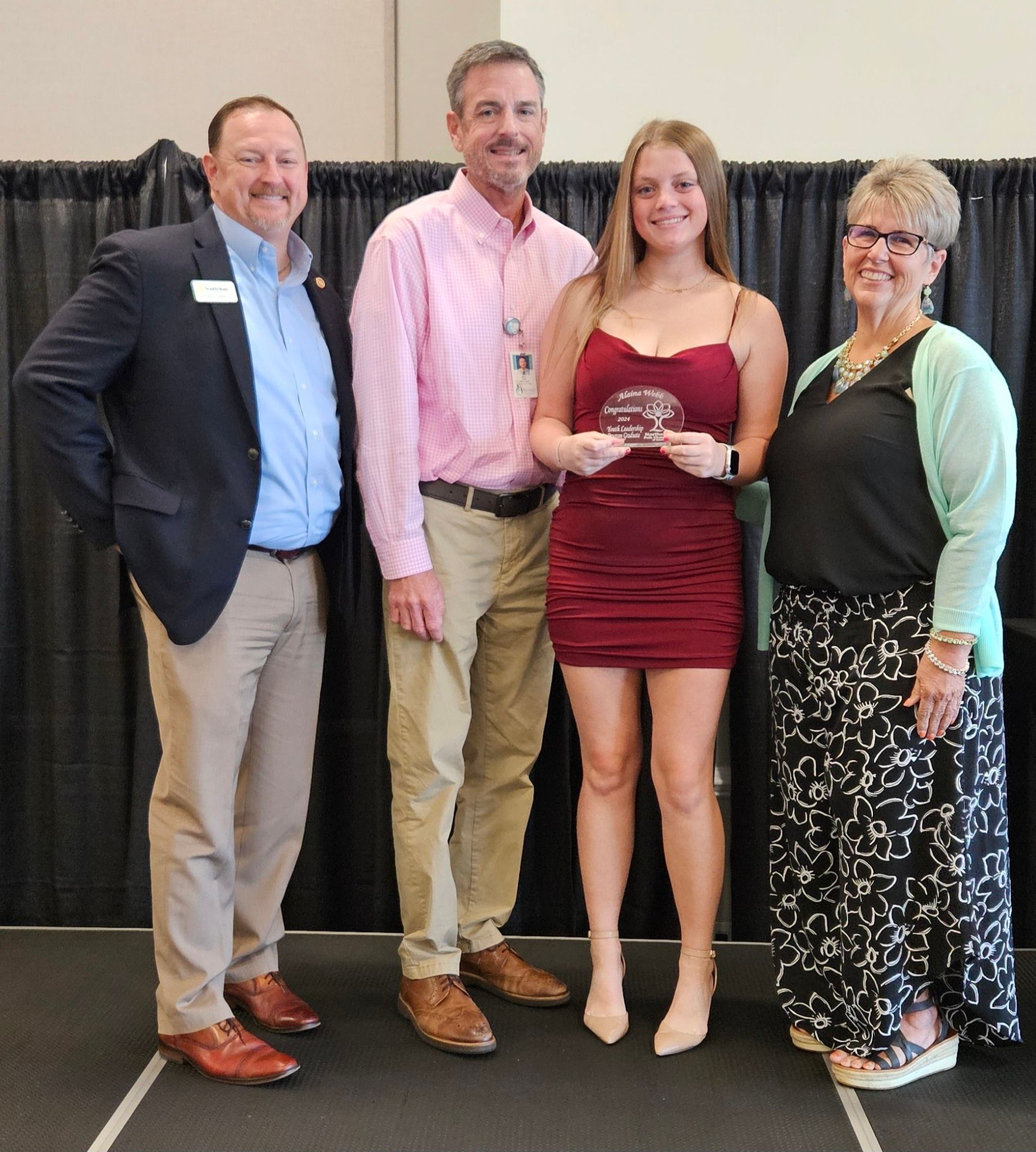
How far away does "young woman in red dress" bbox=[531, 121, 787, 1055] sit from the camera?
7.41 ft

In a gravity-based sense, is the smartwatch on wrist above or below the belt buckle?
above

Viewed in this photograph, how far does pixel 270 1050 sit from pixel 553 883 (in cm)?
105

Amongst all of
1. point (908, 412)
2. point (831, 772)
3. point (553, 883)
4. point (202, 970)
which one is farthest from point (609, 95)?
point (202, 970)

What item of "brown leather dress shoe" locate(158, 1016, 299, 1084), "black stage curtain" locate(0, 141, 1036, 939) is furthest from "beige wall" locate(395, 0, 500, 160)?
"brown leather dress shoe" locate(158, 1016, 299, 1084)

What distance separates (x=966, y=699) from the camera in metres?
2.12

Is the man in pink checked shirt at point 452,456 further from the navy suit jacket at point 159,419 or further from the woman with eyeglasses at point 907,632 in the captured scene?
the woman with eyeglasses at point 907,632

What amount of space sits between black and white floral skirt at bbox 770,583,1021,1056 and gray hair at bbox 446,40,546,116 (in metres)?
1.24

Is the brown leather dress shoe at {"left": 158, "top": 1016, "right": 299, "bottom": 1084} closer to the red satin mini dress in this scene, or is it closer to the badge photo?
the red satin mini dress

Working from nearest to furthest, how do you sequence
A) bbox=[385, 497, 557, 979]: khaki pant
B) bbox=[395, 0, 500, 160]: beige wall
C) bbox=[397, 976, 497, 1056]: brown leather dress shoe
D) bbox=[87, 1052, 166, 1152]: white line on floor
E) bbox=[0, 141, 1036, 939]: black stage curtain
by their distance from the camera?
1. bbox=[87, 1052, 166, 1152]: white line on floor
2. bbox=[397, 976, 497, 1056]: brown leather dress shoe
3. bbox=[385, 497, 557, 979]: khaki pant
4. bbox=[0, 141, 1036, 939]: black stage curtain
5. bbox=[395, 0, 500, 160]: beige wall

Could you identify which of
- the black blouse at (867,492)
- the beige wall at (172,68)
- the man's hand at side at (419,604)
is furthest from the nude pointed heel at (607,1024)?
the beige wall at (172,68)

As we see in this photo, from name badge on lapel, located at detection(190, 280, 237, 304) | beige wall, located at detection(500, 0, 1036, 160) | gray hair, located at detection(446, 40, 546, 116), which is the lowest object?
name badge on lapel, located at detection(190, 280, 237, 304)

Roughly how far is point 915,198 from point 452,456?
103 cm

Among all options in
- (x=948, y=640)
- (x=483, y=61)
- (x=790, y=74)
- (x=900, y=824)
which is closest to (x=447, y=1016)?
(x=900, y=824)

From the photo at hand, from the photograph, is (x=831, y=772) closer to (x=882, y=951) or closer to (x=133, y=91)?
(x=882, y=951)
